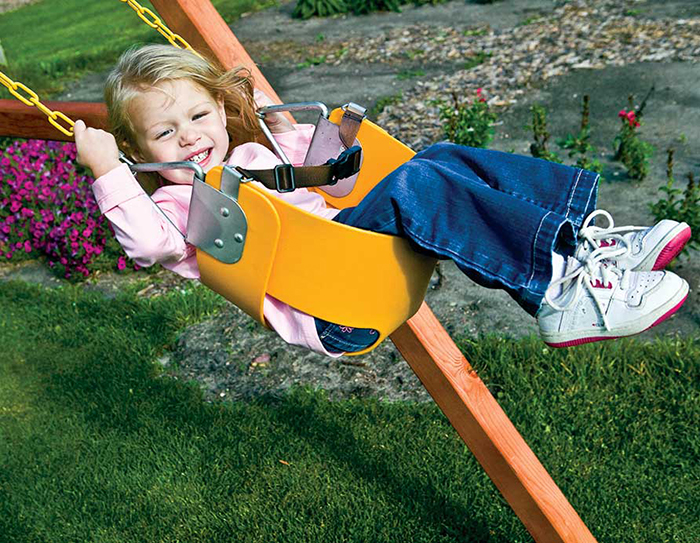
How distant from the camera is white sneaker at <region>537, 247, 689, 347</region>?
1895mm

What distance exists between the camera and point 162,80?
228 cm

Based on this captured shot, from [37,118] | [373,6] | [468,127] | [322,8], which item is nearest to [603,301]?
[37,118]

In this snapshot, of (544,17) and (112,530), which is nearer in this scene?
(112,530)

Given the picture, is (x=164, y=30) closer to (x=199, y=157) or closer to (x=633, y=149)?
(x=199, y=157)

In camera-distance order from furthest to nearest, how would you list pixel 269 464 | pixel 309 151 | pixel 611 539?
1. pixel 269 464
2. pixel 611 539
3. pixel 309 151

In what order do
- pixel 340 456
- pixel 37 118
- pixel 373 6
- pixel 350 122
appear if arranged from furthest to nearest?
pixel 373 6
pixel 340 456
pixel 37 118
pixel 350 122

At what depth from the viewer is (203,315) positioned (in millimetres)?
4523

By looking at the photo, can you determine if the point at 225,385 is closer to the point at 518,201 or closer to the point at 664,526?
the point at 664,526

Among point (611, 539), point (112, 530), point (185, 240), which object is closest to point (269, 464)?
point (112, 530)

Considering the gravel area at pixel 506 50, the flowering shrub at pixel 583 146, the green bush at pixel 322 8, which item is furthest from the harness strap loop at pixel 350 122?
the green bush at pixel 322 8

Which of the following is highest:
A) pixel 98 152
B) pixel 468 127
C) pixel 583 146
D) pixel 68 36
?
pixel 98 152

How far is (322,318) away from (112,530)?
1.64 meters

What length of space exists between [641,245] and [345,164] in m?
0.68

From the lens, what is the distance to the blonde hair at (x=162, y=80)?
227 centimetres
